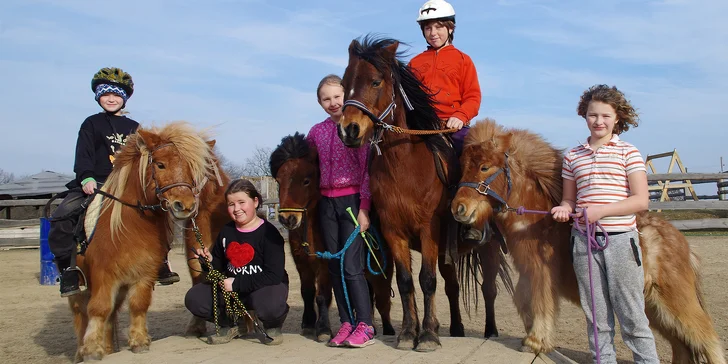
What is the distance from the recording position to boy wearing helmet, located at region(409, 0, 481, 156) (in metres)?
4.97

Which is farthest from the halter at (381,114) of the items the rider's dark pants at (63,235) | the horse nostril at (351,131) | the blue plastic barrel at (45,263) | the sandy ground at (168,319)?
the blue plastic barrel at (45,263)

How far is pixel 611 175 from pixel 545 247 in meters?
0.72

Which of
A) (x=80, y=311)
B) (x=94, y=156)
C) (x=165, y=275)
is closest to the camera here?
(x=165, y=275)

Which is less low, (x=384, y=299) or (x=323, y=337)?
(x=384, y=299)

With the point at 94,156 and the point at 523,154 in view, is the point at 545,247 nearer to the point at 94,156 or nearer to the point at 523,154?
the point at 523,154

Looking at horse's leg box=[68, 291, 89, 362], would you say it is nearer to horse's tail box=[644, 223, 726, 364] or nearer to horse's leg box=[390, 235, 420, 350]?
horse's leg box=[390, 235, 420, 350]

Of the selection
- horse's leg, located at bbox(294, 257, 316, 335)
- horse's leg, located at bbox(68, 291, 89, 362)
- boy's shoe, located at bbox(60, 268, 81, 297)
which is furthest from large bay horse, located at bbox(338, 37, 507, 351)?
horse's leg, located at bbox(68, 291, 89, 362)

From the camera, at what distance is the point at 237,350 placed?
183 inches

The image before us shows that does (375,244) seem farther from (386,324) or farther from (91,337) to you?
(91,337)

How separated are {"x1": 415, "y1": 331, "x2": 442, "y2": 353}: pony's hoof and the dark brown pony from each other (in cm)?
96

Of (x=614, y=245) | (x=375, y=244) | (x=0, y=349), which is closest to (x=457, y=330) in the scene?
(x=375, y=244)

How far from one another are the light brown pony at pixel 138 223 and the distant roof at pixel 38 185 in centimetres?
2492

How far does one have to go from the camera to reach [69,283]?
15.9ft

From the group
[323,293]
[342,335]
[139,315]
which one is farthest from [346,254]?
[139,315]
